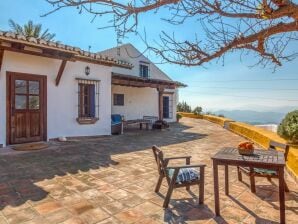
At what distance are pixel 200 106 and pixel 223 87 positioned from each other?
17.6 metres

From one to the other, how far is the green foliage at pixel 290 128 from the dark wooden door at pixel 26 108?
287 inches

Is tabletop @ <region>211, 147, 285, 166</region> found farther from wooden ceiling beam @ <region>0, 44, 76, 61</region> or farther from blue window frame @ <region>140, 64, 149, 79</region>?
blue window frame @ <region>140, 64, 149, 79</region>

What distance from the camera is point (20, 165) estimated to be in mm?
4941

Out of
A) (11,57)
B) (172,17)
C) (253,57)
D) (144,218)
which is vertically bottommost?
(144,218)

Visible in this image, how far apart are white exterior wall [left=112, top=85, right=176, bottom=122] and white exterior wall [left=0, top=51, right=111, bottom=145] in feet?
12.9

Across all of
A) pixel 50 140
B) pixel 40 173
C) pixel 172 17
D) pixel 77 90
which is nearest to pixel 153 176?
pixel 40 173

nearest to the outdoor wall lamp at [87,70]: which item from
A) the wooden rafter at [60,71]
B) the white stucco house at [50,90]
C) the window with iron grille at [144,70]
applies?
the white stucco house at [50,90]

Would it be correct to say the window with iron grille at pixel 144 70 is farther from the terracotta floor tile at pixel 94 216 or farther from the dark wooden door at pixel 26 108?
the terracotta floor tile at pixel 94 216

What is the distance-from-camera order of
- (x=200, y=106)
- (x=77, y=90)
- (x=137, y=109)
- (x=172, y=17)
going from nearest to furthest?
(x=172, y=17) < (x=77, y=90) < (x=137, y=109) < (x=200, y=106)

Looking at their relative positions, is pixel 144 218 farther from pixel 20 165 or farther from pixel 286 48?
pixel 20 165

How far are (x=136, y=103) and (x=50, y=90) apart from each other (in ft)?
24.5

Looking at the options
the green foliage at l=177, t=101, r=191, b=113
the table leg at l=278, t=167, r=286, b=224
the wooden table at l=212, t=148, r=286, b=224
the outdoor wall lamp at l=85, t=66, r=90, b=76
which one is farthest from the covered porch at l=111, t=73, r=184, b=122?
the table leg at l=278, t=167, r=286, b=224

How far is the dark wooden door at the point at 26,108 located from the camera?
677cm

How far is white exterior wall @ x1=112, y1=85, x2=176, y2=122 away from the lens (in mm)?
13638
